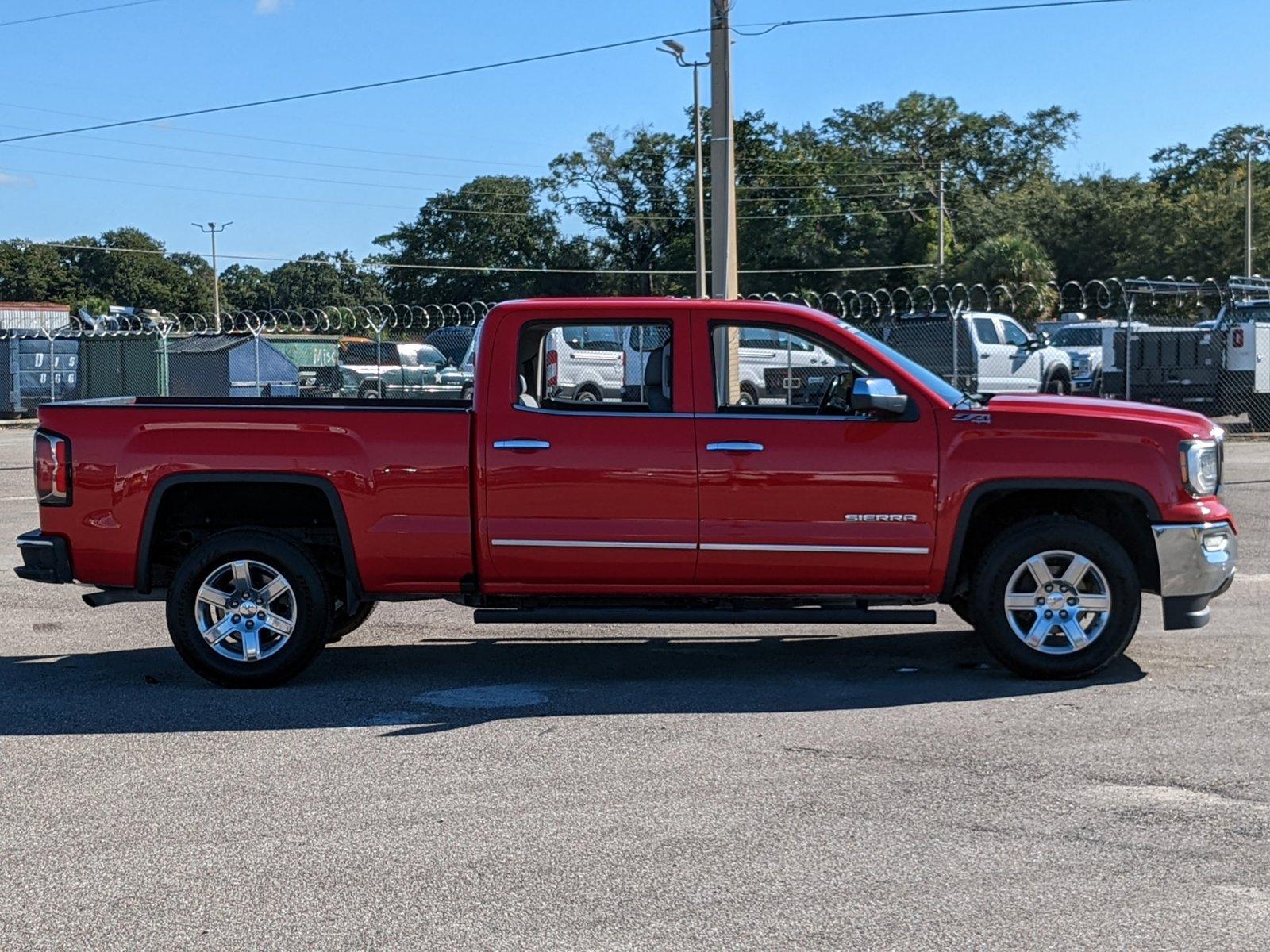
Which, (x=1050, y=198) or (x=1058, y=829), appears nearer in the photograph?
(x=1058, y=829)

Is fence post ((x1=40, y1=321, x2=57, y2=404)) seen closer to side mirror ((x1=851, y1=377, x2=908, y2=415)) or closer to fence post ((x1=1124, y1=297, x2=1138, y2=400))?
fence post ((x1=1124, y1=297, x2=1138, y2=400))

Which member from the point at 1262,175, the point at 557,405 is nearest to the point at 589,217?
the point at 1262,175

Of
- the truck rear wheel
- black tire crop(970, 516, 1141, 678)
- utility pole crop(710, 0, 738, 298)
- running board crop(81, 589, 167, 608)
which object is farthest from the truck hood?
the truck rear wheel

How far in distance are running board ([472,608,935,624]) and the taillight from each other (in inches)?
90.6

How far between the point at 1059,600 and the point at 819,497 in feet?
4.23

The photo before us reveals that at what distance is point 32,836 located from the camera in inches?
205

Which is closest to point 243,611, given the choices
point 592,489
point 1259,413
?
point 592,489

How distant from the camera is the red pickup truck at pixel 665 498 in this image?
24.1 ft

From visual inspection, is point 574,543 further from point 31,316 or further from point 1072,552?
point 31,316

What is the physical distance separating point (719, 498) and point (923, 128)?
80795mm

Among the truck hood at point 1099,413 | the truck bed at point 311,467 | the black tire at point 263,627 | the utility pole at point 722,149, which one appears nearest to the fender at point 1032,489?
the truck hood at point 1099,413

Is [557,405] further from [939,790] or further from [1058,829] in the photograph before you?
[1058,829]

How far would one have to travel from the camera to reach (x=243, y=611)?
7.57 meters

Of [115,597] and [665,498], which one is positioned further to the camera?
[115,597]
